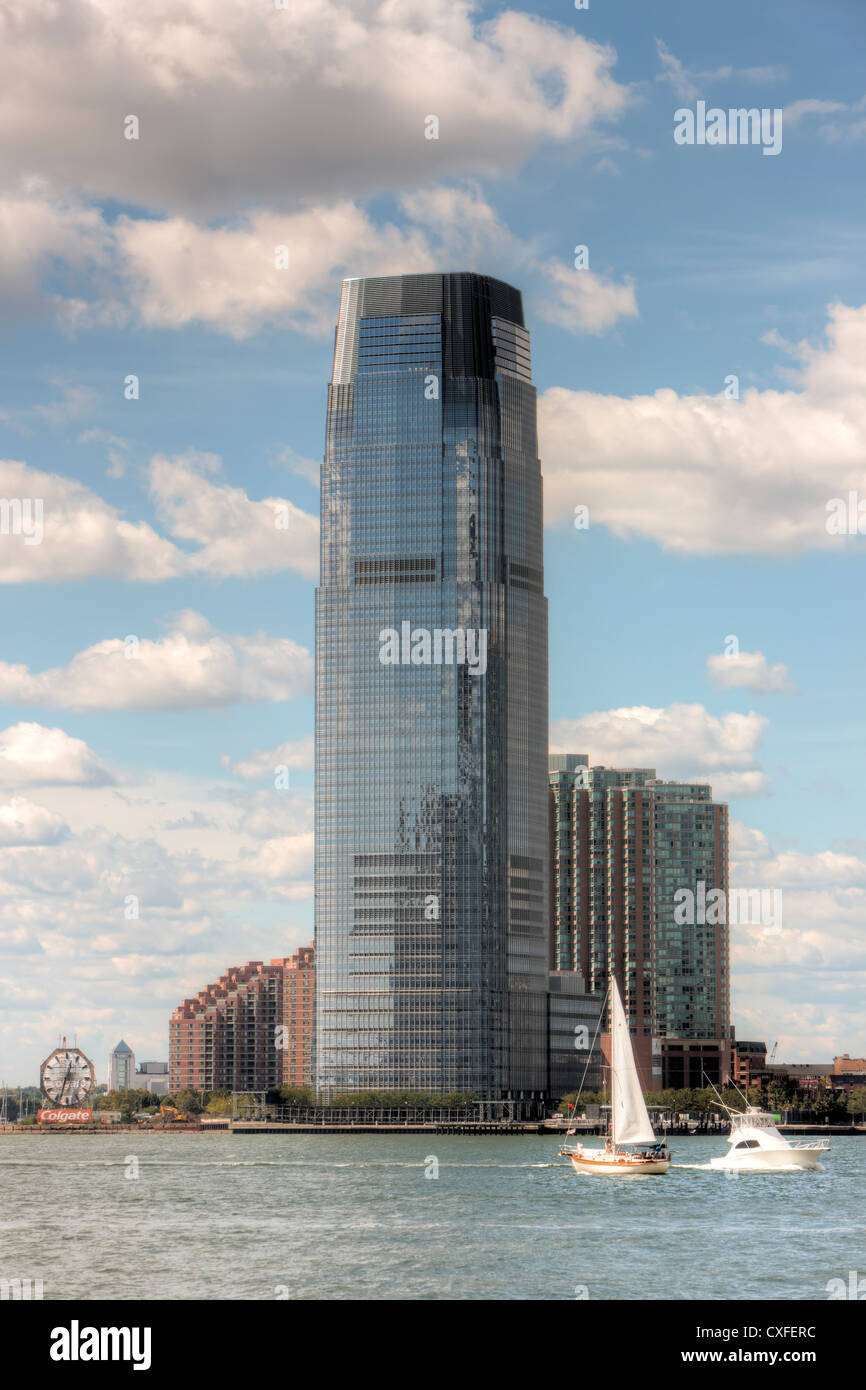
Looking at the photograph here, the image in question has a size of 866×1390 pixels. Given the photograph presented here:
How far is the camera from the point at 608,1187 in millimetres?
126062

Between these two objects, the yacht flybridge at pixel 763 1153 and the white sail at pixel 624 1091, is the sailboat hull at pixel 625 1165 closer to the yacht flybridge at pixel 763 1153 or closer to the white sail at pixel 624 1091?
Answer: the white sail at pixel 624 1091

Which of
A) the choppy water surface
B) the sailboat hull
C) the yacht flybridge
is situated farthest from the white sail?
the yacht flybridge

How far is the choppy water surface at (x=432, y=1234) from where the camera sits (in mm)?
71125

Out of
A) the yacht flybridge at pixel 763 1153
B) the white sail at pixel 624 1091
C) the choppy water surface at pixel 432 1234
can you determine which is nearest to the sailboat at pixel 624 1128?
the white sail at pixel 624 1091

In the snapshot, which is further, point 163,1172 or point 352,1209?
point 163,1172

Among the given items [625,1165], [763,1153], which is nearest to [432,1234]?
[625,1165]

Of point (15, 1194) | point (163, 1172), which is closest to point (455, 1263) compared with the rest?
point (15, 1194)

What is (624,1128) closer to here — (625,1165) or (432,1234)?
(625,1165)

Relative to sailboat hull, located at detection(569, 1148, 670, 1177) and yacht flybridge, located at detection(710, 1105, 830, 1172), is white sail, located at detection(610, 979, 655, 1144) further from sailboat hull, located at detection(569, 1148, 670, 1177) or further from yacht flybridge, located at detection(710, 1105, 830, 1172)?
yacht flybridge, located at detection(710, 1105, 830, 1172)

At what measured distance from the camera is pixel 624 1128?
130m

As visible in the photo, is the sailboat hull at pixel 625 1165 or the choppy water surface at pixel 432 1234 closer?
the choppy water surface at pixel 432 1234
